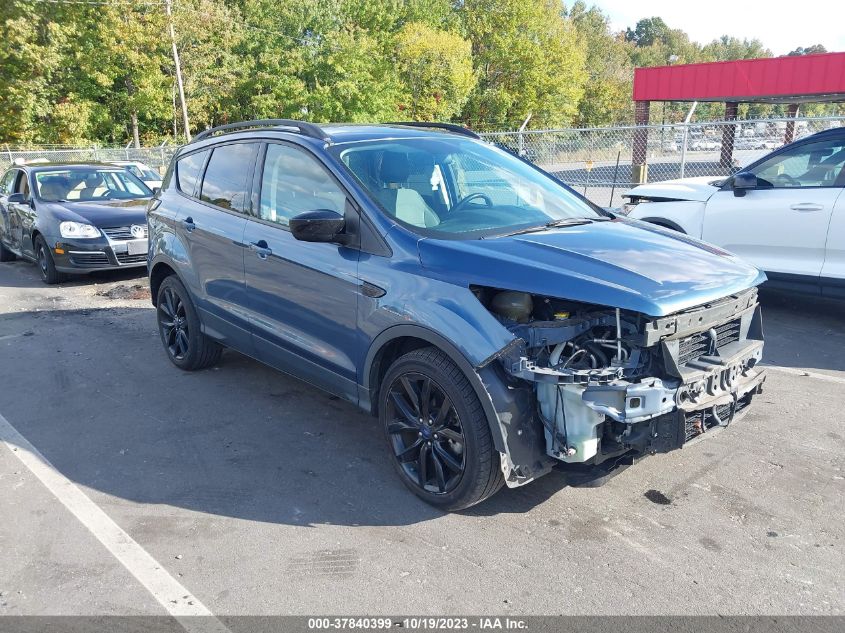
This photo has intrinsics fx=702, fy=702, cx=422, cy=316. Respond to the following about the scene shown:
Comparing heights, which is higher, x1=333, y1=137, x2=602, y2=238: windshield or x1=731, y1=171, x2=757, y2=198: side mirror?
x1=333, y1=137, x2=602, y2=238: windshield

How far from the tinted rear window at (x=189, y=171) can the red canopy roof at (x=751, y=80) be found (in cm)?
2477

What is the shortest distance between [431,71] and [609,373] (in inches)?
1788

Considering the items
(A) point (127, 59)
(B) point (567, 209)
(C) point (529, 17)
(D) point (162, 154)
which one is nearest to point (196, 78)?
(A) point (127, 59)

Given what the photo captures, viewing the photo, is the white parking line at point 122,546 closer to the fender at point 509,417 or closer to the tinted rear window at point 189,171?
the fender at point 509,417

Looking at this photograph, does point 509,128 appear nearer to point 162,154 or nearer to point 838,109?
point 838,109

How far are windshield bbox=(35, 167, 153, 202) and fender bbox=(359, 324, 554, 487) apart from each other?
888 cm

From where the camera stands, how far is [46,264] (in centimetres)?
977

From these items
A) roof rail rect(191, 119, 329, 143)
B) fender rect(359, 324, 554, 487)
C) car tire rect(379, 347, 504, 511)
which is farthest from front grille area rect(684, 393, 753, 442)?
roof rail rect(191, 119, 329, 143)

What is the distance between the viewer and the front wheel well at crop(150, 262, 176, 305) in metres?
5.96

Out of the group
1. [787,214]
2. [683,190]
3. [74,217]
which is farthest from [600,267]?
[74,217]

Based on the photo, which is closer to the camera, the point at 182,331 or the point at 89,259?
the point at 182,331

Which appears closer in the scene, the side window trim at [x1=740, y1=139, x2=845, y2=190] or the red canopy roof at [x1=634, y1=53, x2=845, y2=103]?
the side window trim at [x1=740, y1=139, x2=845, y2=190]

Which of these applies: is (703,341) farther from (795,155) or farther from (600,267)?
(795,155)

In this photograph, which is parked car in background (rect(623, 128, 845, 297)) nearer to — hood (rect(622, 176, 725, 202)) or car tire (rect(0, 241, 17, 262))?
hood (rect(622, 176, 725, 202))
